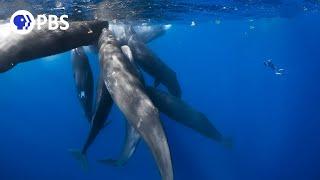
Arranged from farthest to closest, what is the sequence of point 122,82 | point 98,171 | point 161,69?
point 98,171
point 161,69
point 122,82

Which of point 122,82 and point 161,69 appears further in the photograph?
point 161,69

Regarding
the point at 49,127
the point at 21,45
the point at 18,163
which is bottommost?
the point at 49,127

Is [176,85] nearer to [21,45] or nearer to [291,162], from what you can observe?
[21,45]

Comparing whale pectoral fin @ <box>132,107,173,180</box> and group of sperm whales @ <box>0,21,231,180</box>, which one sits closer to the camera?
whale pectoral fin @ <box>132,107,173,180</box>

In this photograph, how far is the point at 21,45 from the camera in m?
6.17

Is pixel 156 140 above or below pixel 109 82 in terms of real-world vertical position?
below

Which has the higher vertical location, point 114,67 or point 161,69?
point 114,67

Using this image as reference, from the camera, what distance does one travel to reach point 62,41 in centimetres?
665

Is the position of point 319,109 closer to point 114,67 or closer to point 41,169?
point 41,169

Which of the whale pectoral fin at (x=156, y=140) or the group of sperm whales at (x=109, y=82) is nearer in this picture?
the whale pectoral fin at (x=156, y=140)

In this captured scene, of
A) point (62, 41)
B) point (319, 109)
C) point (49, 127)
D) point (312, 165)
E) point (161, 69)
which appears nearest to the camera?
point (62, 41)

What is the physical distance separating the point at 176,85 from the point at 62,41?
6782 mm

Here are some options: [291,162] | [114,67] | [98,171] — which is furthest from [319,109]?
[114,67]

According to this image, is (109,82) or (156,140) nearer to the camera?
(156,140)
